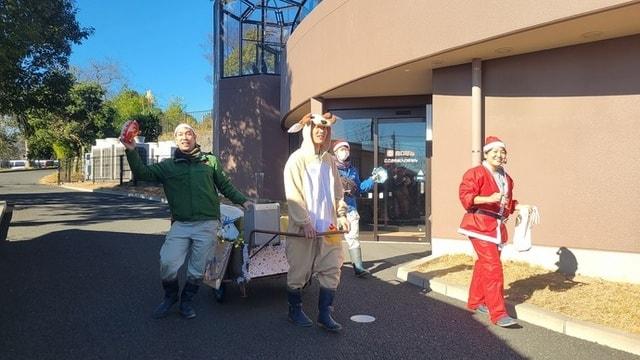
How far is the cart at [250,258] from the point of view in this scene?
17.6ft

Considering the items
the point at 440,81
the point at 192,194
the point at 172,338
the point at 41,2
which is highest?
the point at 41,2

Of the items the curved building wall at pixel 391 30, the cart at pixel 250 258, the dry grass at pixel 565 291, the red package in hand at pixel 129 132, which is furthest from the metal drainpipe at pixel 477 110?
the red package in hand at pixel 129 132

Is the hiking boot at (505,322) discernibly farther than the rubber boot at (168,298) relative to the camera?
No

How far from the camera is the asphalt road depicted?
430cm

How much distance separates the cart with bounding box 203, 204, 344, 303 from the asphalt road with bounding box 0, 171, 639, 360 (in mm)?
325

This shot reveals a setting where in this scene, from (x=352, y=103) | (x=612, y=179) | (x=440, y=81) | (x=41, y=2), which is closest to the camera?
(x=612, y=179)

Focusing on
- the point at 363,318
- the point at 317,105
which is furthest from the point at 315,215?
the point at 317,105

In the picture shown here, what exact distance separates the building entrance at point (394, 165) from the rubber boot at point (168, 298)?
20.4 ft

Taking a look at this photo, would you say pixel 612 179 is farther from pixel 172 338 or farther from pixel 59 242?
pixel 59 242

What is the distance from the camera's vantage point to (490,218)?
203 inches

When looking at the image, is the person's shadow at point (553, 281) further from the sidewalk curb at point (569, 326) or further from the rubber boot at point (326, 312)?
the rubber boot at point (326, 312)

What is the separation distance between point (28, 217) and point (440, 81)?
11780 millimetres

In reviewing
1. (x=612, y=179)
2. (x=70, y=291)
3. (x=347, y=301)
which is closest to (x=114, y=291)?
(x=70, y=291)

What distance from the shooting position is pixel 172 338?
456 centimetres
